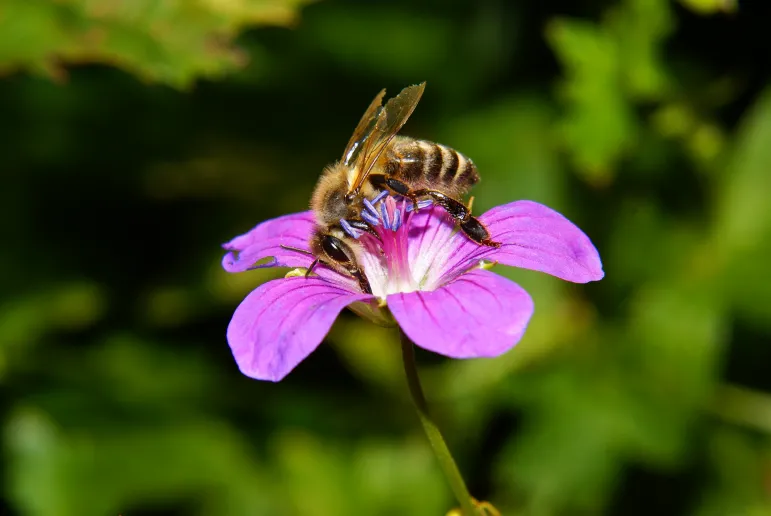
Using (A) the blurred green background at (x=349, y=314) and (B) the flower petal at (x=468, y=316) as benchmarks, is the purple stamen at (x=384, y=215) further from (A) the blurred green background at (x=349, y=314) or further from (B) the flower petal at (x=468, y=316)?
(A) the blurred green background at (x=349, y=314)

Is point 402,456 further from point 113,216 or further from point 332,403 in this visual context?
point 113,216

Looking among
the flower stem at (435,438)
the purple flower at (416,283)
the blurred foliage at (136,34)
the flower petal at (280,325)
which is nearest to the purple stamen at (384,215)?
the purple flower at (416,283)

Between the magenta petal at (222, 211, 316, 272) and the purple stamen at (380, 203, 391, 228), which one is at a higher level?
the magenta petal at (222, 211, 316, 272)

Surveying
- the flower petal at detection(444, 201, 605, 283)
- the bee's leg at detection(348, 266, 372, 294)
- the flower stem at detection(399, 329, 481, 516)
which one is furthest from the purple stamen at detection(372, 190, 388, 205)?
the flower stem at detection(399, 329, 481, 516)

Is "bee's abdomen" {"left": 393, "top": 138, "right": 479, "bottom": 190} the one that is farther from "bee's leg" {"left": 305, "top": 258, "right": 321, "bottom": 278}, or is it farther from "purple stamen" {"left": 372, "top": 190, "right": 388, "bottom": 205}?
"bee's leg" {"left": 305, "top": 258, "right": 321, "bottom": 278}

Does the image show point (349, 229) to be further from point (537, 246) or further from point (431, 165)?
point (537, 246)

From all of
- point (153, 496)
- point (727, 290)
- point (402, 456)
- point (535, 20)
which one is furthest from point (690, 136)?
point (153, 496)

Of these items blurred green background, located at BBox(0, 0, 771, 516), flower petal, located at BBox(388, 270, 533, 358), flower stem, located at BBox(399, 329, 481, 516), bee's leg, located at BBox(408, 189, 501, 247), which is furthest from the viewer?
blurred green background, located at BBox(0, 0, 771, 516)
